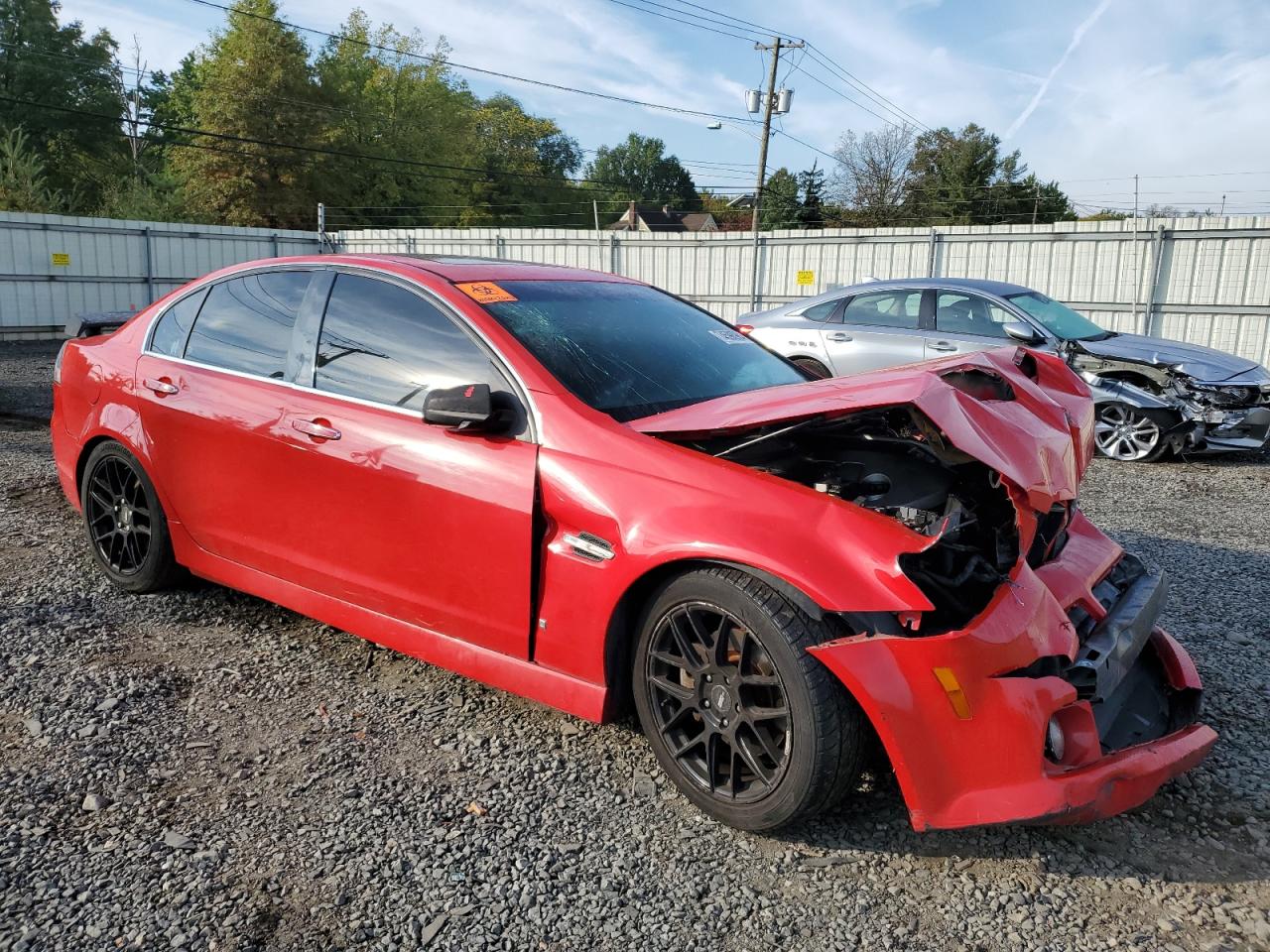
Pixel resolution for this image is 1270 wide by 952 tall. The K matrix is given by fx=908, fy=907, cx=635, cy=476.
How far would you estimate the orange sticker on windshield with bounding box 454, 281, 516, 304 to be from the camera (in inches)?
124

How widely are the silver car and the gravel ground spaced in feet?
16.7

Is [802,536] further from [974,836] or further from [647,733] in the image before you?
[974,836]

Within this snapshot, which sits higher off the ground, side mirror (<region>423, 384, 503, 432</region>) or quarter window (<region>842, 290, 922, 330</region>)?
quarter window (<region>842, 290, 922, 330</region>)

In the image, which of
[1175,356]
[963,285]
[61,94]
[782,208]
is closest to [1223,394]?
[1175,356]

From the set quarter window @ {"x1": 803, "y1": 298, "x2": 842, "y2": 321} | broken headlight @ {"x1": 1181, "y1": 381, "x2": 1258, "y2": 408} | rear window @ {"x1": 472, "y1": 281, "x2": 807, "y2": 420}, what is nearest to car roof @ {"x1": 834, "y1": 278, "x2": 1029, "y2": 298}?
quarter window @ {"x1": 803, "y1": 298, "x2": 842, "y2": 321}

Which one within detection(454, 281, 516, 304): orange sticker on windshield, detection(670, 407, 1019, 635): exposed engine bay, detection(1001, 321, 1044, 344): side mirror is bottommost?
detection(670, 407, 1019, 635): exposed engine bay

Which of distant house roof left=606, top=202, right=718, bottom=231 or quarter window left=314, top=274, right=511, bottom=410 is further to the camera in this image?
distant house roof left=606, top=202, right=718, bottom=231

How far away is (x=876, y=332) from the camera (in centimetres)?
888

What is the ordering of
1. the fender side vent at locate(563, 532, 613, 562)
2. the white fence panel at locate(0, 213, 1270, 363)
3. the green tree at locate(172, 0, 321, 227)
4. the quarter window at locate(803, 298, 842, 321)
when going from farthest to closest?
the green tree at locate(172, 0, 321, 227), the white fence panel at locate(0, 213, 1270, 363), the quarter window at locate(803, 298, 842, 321), the fender side vent at locate(563, 532, 613, 562)

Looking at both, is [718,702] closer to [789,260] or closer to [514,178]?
[789,260]

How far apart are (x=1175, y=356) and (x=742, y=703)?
24.8 ft

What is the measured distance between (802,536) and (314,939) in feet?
4.97

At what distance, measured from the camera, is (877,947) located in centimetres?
213

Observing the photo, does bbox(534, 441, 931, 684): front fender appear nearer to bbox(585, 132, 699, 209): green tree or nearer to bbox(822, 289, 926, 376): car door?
bbox(822, 289, 926, 376): car door
